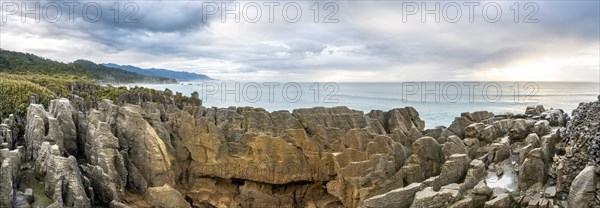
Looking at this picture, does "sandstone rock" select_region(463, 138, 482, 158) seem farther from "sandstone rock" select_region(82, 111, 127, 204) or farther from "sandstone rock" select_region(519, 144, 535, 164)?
"sandstone rock" select_region(82, 111, 127, 204)

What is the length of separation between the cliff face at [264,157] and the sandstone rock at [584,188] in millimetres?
2379

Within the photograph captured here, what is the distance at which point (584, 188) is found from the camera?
16.5 m

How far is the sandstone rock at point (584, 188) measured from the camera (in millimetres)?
16394

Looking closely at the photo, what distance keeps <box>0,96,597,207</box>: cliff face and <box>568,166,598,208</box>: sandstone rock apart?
7.80 feet

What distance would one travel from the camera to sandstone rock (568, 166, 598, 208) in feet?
53.8

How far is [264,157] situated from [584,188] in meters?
21.6

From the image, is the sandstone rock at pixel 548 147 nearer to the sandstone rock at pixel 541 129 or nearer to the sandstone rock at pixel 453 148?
the sandstone rock at pixel 541 129

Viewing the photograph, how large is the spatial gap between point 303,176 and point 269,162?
9.32 ft

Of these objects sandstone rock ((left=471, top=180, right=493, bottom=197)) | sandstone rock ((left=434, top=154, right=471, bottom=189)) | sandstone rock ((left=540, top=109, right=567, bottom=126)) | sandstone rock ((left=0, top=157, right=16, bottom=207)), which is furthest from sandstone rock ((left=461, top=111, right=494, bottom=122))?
sandstone rock ((left=0, top=157, right=16, bottom=207))

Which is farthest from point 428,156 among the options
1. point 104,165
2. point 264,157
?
point 104,165

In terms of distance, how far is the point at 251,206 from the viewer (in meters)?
34.2

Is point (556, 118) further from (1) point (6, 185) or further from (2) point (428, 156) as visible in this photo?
(1) point (6, 185)

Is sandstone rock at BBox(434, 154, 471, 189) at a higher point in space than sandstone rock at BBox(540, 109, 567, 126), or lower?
lower

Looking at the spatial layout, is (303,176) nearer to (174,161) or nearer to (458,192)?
(174,161)
